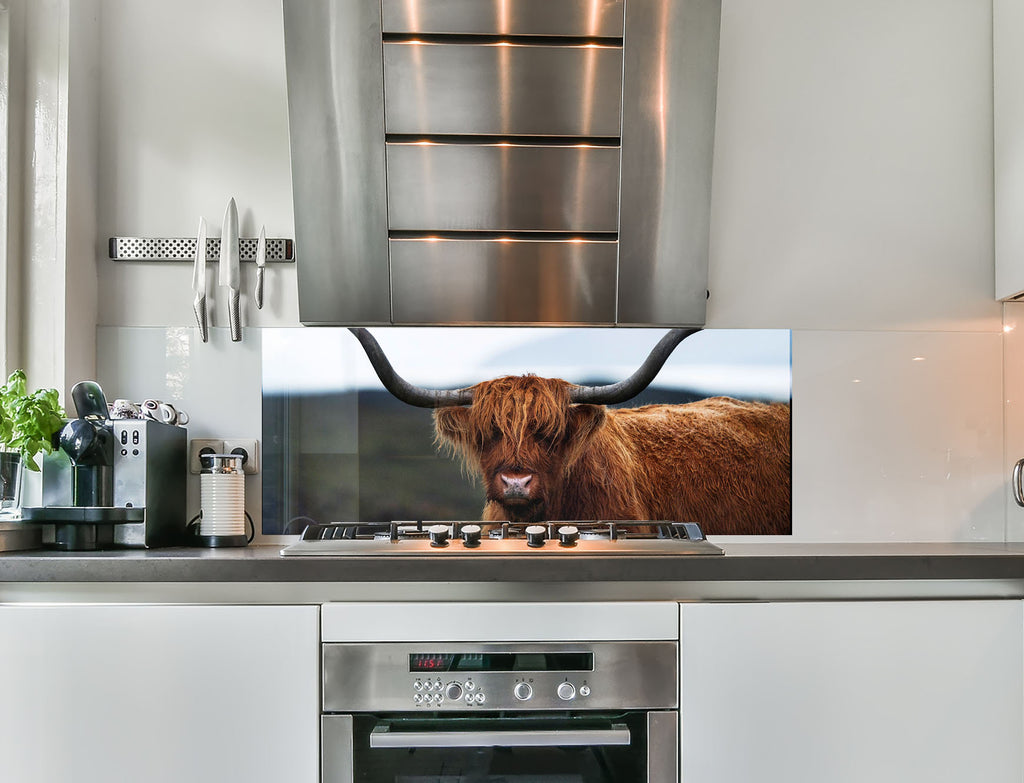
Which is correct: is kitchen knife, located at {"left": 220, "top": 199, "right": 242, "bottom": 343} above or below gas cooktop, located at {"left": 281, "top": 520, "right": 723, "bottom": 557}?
above

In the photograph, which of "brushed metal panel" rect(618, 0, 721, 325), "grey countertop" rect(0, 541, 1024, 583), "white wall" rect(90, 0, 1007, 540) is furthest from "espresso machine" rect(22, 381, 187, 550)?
"brushed metal panel" rect(618, 0, 721, 325)

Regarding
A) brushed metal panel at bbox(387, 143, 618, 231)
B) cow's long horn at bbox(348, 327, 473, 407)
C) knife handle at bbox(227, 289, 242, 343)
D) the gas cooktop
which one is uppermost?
brushed metal panel at bbox(387, 143, 618, 231)

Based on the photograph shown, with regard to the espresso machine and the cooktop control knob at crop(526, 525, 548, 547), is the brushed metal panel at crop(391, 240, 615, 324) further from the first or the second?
the espresso machine

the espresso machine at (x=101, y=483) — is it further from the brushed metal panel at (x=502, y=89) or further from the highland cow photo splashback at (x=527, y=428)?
the brushed metal panel at (x=502, y=89)

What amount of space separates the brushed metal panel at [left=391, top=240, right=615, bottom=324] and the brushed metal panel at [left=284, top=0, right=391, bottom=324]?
71 mm

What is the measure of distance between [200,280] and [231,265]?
0.28 ft

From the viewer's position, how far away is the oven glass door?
153cm

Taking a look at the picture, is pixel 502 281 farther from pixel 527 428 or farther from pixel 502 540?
pixel 502 540

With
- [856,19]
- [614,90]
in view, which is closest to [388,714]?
[614,90]

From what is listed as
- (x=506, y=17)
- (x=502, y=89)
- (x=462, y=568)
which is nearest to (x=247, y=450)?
(x=462, y=568)

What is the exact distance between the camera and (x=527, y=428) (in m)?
2.15

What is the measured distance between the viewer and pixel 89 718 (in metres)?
1.53

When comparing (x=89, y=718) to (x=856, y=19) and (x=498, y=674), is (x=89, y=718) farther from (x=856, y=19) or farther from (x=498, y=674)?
(x=856, y=19)

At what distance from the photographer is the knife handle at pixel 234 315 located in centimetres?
209
